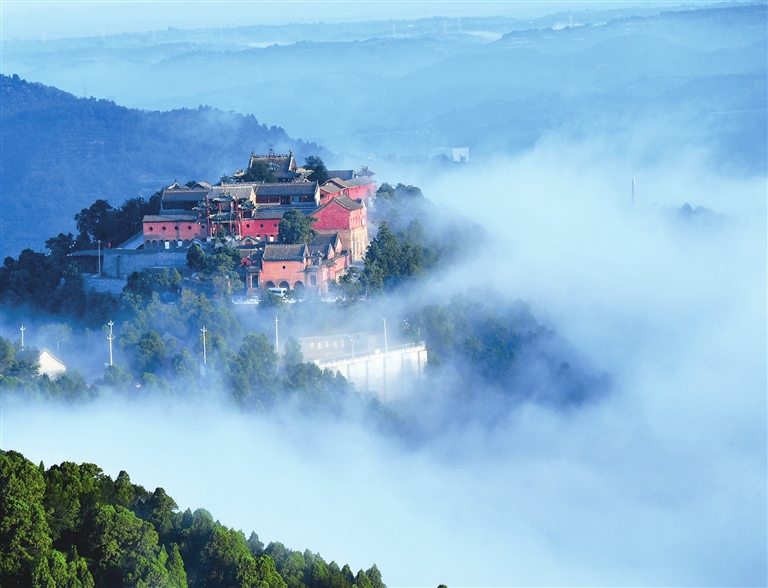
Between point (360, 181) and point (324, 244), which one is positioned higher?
point (360, 181)

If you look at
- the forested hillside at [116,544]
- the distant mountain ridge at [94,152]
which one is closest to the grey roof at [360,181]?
the forested hillside at [116,544]

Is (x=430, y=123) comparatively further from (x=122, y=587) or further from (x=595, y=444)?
(x=122, y=587)

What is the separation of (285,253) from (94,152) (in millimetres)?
38348

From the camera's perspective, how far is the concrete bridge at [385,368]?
84.5ft

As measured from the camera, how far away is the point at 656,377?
32469 mm

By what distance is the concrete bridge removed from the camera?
25.8 meters

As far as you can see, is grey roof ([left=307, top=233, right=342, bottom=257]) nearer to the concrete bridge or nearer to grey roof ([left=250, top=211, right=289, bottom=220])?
grey roof ([left=250, top=211, right=289, bottom=220])

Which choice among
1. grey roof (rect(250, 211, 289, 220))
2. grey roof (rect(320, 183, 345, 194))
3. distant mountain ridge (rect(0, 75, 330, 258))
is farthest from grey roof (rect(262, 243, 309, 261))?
distant mountain ridge (rect(0, 75, 330, 258))

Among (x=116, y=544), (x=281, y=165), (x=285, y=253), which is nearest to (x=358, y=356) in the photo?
(x=285, y=253)

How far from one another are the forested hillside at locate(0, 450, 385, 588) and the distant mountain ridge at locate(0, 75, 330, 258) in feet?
124

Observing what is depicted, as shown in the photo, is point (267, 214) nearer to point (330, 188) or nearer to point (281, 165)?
point (330, 188)

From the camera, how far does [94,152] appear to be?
209 ft

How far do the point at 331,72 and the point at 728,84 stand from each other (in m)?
16.7

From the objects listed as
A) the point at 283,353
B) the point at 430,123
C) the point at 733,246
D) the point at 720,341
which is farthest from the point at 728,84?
the point at 283,353
